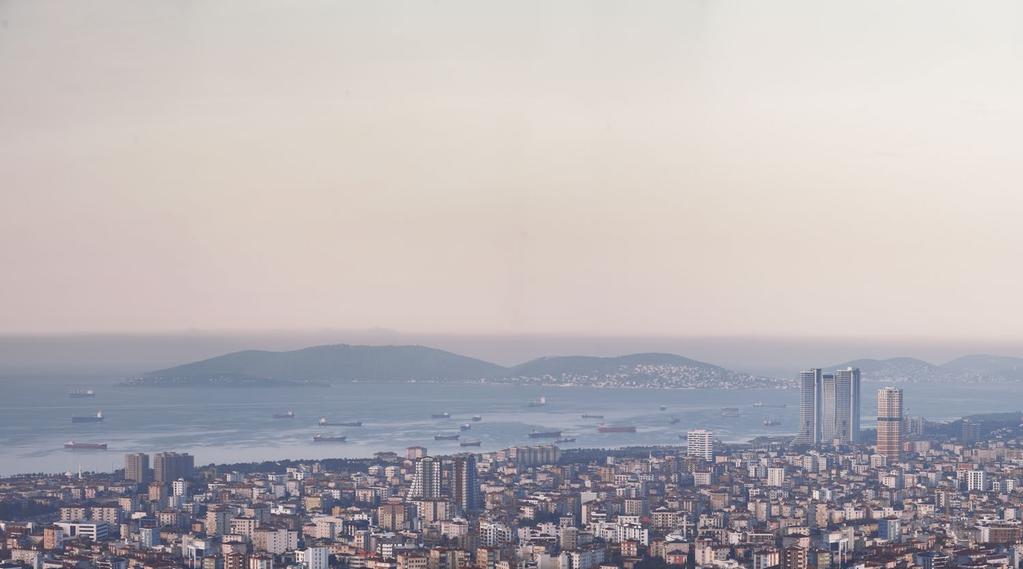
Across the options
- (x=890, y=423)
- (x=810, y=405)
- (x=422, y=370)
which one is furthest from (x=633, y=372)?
(x=890, y=423)

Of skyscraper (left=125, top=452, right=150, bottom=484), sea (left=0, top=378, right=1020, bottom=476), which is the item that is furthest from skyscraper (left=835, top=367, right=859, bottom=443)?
skyscraper (left=125, top=452, right=150, bottom=484)

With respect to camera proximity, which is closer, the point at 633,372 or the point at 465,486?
the point at 465,486

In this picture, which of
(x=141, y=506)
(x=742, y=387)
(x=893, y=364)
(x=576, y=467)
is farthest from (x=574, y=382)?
(x=141, y=506)

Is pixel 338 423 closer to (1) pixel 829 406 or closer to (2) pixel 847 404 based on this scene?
(1) pixel 829 406

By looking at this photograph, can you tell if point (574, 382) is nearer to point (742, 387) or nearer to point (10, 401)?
point (742, 387)

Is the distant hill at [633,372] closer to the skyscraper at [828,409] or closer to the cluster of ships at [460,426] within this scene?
the cluster of ships at [460,426]

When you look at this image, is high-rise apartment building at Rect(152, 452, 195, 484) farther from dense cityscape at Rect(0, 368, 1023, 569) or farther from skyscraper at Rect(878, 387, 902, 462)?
skyscraper at Rect(878, 387, 902, 462)

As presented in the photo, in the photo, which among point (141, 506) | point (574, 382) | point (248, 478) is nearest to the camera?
point (141, 506)

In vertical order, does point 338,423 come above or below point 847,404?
below
